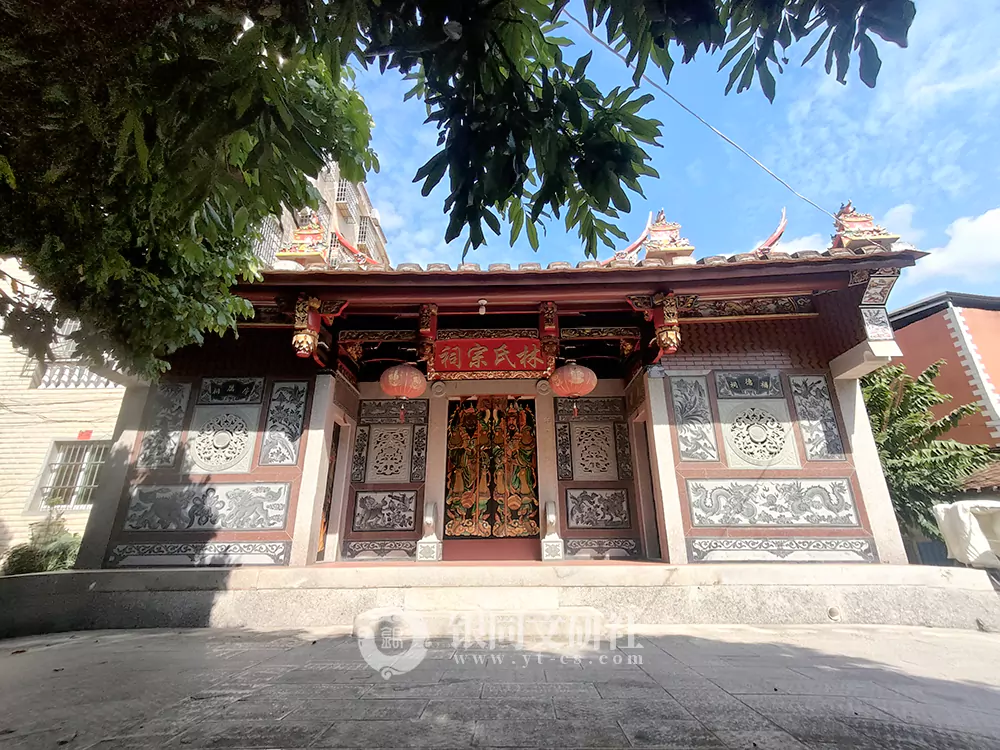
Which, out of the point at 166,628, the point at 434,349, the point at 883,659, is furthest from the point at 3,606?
the point at 883,659

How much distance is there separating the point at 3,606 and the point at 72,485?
713 centimetres

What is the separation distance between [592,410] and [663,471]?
1852 millimetres

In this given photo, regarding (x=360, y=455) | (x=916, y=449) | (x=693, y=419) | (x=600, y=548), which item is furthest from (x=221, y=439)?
(x=916, y=449)

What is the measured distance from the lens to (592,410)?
23.7ft

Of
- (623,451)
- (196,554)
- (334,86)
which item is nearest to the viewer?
(334,86)

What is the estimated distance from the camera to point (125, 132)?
170cm

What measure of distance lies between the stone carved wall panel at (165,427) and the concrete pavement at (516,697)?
243cm

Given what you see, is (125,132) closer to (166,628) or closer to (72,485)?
(166,628)

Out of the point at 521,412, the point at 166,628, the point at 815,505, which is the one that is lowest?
the point at 166,628

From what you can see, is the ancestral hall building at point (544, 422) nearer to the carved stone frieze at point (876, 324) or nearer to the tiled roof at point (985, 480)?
the carved stone frieze at point (876, 324)

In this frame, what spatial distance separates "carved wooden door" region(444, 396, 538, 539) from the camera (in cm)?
709

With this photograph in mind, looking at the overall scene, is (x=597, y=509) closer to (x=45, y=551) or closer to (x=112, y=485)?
(x=112, y=485)

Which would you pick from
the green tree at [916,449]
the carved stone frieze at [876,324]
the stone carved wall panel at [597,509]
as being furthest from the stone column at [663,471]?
the green tree at [916,449]

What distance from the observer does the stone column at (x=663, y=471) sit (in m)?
5.32
